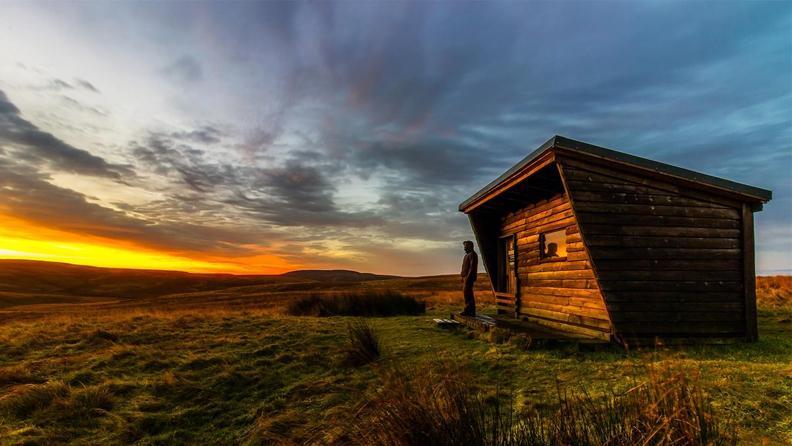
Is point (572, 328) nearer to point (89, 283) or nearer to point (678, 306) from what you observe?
point (678, 306)

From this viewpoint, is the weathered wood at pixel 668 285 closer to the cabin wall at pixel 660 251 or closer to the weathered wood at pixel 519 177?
the cabin wall at pixel 660 251

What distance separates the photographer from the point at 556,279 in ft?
34.1

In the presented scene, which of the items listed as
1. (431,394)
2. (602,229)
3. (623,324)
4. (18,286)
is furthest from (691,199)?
(18,286)

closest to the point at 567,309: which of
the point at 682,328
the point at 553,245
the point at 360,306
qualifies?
the point at 553,245

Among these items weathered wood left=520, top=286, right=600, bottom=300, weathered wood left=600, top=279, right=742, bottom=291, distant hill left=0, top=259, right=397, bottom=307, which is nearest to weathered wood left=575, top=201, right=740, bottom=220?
weathered wood left=600, top=279, right=742, bottom=291

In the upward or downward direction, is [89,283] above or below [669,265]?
below

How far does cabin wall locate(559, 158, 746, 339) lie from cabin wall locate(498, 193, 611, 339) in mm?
516

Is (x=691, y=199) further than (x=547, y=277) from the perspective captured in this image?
No

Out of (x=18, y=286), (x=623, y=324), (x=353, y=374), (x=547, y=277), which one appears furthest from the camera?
(x=18, y=286)

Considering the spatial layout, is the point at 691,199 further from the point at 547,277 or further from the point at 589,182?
the point at 547,277

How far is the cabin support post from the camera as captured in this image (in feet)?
28.5

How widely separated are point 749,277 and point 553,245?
4.00 meters

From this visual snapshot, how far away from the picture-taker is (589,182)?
330 inches

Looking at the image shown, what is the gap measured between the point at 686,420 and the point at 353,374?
522cm
